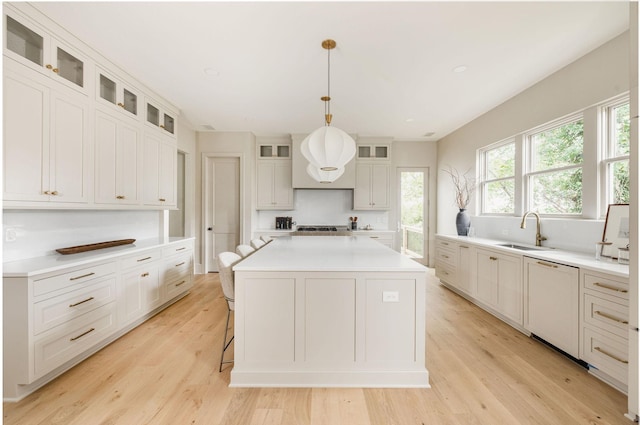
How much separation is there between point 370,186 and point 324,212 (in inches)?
42.7

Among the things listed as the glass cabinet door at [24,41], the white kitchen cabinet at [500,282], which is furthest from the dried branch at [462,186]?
Result: the glass cabinet door at [24,41]

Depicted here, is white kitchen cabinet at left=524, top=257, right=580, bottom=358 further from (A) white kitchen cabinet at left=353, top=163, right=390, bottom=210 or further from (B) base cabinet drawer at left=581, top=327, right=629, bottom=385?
(A) white kitchen cabinet at left=353, top=163, right=390, bottom=210

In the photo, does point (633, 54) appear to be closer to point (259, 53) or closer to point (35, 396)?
point (259, 53)

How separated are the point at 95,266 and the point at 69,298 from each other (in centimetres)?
32

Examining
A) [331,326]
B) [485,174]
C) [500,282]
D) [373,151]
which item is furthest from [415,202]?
[331,326]

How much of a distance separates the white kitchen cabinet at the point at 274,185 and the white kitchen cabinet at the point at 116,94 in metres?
2.54

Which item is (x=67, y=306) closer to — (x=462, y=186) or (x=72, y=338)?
(x=72, y=338)

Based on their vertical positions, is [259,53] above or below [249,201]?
above

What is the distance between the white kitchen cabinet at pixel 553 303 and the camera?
222 cm

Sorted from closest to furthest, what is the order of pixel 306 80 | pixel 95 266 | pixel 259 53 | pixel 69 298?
pixel 69 298 < pixel 95 266 < pixel 259 53 < pixel 306 80

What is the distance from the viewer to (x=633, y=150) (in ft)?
5.42

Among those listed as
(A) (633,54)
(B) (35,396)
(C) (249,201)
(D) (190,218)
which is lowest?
(B) (35,396)

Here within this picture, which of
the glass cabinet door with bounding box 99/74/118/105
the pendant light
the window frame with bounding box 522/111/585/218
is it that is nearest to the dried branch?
the window frame with bounding box 522/111/585/218

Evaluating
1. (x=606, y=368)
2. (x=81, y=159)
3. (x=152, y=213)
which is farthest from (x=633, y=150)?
(x=152, y=213)
